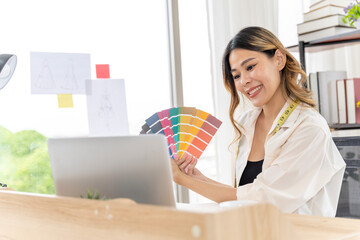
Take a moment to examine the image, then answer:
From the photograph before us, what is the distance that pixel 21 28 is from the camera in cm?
273

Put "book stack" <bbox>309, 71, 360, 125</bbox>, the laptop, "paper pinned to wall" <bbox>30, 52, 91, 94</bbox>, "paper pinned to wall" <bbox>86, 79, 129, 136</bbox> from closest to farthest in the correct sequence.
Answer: the laptop < "paper pinned to wall" <bbox>86, 79, 129, 136</bbox> < "paper pinned to wall" <bbox>30, 52, 91, 94</bbox> < "book stack" <bbox>309, 71, 360, 125</bbox>

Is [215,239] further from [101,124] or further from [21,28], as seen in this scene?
[21,28]

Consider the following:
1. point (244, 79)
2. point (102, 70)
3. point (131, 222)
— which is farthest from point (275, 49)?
point (131, 222)

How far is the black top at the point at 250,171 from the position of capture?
7.20 ft

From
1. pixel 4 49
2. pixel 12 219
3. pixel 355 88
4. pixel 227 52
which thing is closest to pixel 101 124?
pixel 12 219

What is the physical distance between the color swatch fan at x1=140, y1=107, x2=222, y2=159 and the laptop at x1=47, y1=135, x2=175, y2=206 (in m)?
0.70

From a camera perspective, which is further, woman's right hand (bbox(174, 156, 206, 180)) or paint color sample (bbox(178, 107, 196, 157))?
woman's right hand (bbox(174, 156, 206, 180))

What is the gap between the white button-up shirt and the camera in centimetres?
188

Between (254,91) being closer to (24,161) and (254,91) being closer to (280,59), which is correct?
(280,59)

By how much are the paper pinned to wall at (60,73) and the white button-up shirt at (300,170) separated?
0.77 m

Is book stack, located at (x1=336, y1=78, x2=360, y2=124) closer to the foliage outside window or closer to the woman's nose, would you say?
the woman's nose

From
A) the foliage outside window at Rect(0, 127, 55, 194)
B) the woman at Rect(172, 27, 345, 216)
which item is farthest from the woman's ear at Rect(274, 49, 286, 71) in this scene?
the foliage outside window at Rect(0, 127, 55, 194)

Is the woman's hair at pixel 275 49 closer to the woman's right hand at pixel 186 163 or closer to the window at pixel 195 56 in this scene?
the woman's right hand at pixel 186 163

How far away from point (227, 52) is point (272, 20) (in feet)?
4.42
